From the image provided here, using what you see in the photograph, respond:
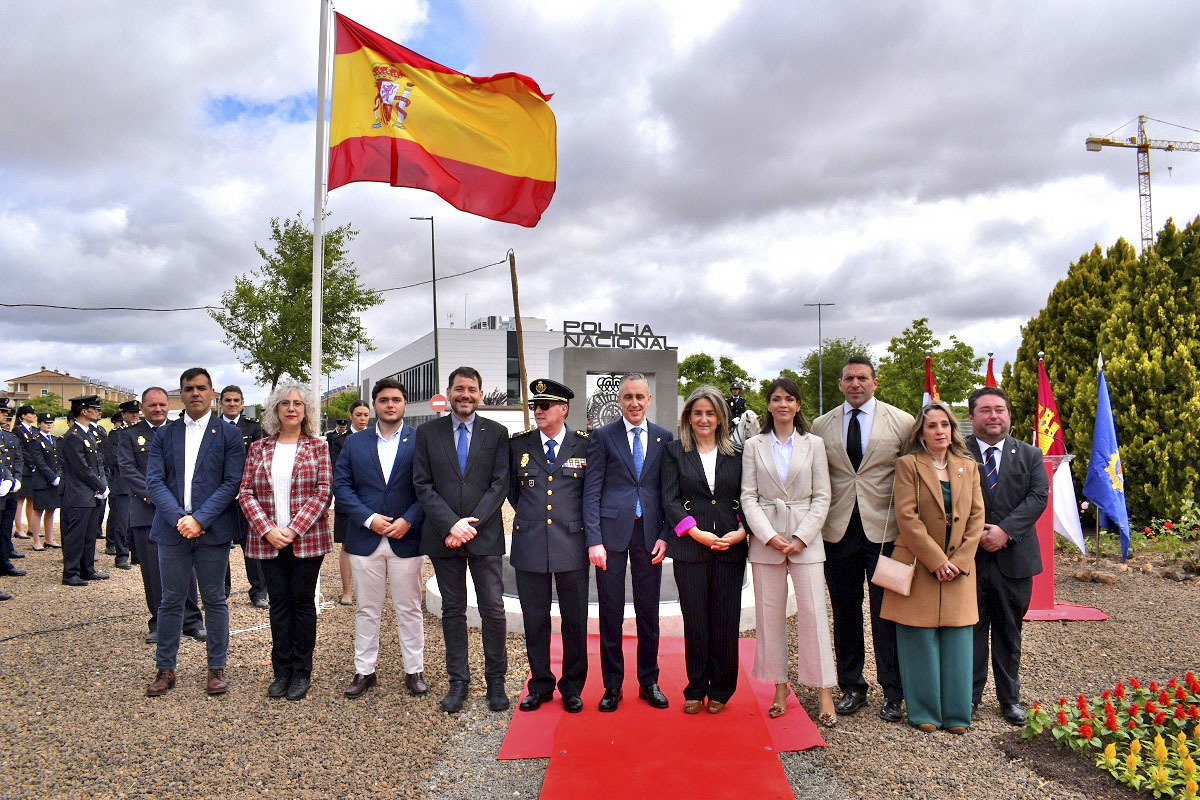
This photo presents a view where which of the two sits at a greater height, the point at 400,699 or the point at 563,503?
the point at 563,503

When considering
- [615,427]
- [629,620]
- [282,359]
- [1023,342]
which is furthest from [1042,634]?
[282,359]

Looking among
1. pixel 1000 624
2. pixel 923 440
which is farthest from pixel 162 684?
pixel 1000 624

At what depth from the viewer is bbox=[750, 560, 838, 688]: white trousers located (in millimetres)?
4297

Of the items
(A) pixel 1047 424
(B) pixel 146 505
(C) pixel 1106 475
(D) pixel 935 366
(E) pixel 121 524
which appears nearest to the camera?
(B) pixel 146 505

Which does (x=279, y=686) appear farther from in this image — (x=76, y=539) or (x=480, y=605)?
(x=76, y=539)

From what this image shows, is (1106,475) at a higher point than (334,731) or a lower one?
higher

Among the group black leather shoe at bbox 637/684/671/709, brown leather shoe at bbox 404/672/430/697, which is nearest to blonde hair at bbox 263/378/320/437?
brown leather shoe at bbox 404/672/430/697

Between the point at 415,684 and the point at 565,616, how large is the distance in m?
1.15

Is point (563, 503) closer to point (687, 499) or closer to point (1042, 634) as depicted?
point (687, 499)

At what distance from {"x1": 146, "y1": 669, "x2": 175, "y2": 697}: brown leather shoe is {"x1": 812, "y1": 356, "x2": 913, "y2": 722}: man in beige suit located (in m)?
4.26

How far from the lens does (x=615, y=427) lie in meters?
4.58

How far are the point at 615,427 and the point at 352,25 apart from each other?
483cm

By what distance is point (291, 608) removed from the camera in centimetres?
486

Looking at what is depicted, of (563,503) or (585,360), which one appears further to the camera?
(585,360)
